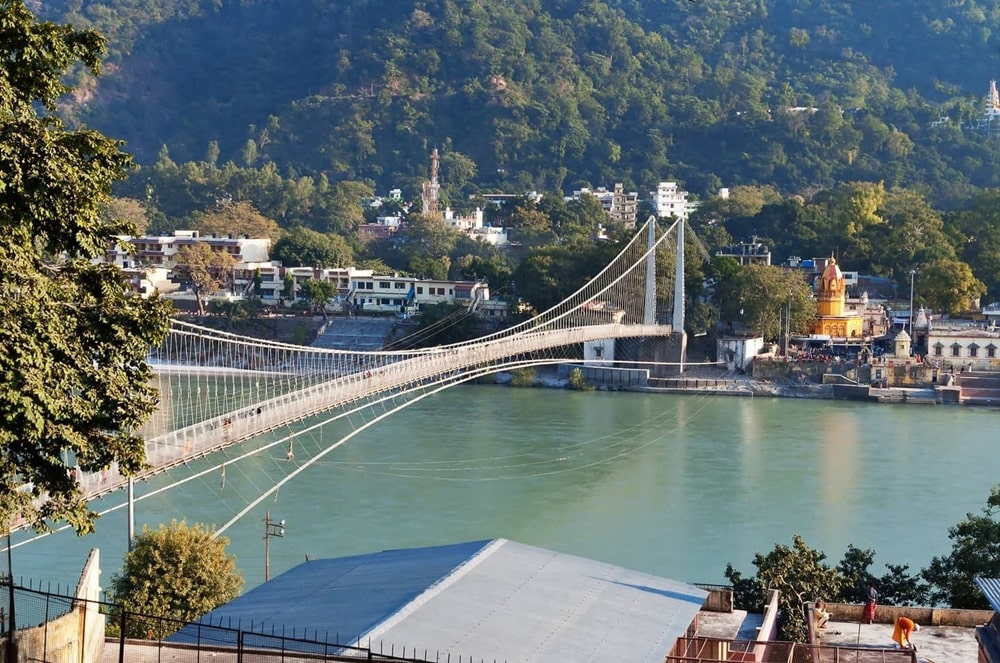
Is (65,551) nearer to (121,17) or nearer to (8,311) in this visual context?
(8,311)

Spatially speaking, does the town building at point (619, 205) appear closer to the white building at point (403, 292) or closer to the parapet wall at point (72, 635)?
the white building at point (403, 292)

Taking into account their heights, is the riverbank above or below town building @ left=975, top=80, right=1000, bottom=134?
below

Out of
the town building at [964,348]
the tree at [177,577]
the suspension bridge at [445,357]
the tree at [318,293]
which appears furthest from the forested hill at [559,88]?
the tree at [177,577]

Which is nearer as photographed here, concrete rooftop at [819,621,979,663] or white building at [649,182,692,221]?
concrete rooftop at [819,621,979,663]

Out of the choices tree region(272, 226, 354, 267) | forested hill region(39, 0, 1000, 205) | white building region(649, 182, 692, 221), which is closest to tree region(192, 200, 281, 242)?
tree region(272, 226, 354, 267)

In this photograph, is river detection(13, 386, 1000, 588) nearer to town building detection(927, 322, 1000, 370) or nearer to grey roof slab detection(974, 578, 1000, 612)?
town building detection(927, 322, 1000, 370)

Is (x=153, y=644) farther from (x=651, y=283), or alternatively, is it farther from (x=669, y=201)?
(x=669, y=201)

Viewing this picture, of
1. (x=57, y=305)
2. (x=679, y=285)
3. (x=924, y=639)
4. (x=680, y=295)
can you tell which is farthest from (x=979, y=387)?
(x=57, y=305)
